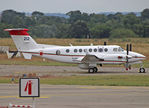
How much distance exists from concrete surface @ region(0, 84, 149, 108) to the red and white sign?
3408mm

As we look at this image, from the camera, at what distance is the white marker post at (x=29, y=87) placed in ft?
44.0

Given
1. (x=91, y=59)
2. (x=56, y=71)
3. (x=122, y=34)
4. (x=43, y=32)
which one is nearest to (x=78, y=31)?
(x=122, y=34)

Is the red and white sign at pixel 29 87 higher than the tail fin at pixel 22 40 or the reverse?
the reverse

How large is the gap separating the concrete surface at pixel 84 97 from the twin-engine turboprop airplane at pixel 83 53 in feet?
39.0

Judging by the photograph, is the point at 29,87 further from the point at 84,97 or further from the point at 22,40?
the point at 22,40

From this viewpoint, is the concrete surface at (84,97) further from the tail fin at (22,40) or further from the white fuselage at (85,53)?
the tail fin at (22,40)

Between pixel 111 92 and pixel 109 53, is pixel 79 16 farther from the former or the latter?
pixel 111 92

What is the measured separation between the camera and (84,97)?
1930 cm

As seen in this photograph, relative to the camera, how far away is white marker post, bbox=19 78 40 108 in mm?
13422

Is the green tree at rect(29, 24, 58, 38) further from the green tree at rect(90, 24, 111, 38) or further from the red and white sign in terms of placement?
the red and white sign

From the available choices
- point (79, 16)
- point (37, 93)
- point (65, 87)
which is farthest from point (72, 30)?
point (37, 93)

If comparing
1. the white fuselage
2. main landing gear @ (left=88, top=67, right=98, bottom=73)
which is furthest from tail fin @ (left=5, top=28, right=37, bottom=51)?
main landing gear @ (left=88, top=67, right=98, bottom=73)

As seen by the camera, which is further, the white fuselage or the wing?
the white fuselage

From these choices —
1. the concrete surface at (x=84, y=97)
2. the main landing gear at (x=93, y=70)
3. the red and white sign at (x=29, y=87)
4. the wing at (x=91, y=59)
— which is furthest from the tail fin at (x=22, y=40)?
the red and white sign at (x=29, y=87)
